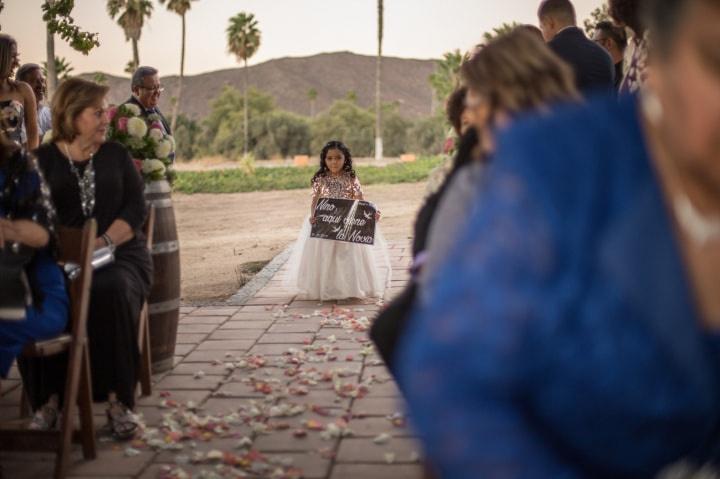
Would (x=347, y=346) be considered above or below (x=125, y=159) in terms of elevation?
below

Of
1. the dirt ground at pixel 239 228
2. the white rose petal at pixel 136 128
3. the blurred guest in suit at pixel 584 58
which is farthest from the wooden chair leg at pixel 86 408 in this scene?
the dirt ground at pixel 239 228

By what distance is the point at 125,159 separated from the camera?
4.79m

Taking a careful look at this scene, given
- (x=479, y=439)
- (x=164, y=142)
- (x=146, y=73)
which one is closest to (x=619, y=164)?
(x=479, y=439)

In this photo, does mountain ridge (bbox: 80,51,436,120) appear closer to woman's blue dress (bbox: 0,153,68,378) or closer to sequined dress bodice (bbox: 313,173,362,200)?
sequined dress bodice (bbox: 313,173,362,200)

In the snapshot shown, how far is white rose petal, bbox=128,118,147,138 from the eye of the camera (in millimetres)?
5271

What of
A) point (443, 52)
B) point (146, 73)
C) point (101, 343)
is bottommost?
point (101, 343)

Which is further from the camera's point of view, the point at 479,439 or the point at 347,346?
the point at 347,346

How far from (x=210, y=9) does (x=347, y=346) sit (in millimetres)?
50359

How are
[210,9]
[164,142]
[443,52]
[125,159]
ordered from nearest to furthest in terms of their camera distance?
[125,159], [164,142], [210,9], [443,52]

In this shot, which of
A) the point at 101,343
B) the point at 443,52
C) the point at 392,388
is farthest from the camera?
the point at 443,52

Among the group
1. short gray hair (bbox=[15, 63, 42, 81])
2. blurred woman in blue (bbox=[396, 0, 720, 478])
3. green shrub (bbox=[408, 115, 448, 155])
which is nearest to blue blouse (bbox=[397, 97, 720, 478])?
blurred woman in blue (bbox=[396, 0, 720, 478])

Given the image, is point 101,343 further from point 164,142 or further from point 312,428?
point 164,142

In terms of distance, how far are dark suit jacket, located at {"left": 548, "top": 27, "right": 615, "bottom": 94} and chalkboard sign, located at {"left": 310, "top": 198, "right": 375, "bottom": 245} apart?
293 cm

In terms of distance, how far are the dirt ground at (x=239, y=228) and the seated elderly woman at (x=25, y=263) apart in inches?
168
